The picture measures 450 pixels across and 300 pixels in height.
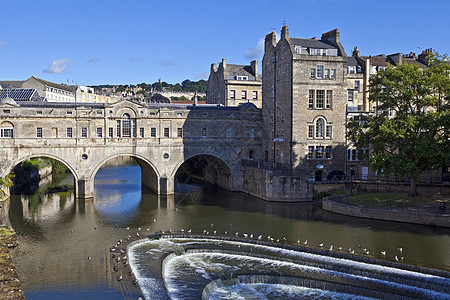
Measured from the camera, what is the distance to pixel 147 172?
58.5 metres

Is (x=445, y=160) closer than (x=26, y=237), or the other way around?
(x=26, y=237)

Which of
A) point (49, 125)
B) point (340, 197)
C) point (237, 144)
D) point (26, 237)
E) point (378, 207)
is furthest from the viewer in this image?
point (237, 144)

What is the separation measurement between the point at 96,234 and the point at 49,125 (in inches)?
750

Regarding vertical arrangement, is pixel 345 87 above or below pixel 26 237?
above

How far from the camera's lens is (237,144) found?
184 feet

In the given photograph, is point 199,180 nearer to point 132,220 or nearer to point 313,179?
point 313,179

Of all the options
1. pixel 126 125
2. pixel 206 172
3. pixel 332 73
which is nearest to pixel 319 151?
pixel 332 73

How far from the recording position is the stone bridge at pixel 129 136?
4941 centimetres

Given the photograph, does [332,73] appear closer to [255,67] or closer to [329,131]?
[329,131]

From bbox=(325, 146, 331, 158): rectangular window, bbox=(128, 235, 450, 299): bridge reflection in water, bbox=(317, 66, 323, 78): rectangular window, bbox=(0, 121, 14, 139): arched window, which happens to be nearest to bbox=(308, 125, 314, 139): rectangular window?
bbox=(325, 146, 331, 158): rectangular window

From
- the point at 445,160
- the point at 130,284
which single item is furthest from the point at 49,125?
the point at 445,160

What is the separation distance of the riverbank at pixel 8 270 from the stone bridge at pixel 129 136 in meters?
15.0

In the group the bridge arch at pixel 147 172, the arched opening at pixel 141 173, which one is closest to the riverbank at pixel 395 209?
the bridge arch at pixel 147 172

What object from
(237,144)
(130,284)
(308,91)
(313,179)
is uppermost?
(308,91)
